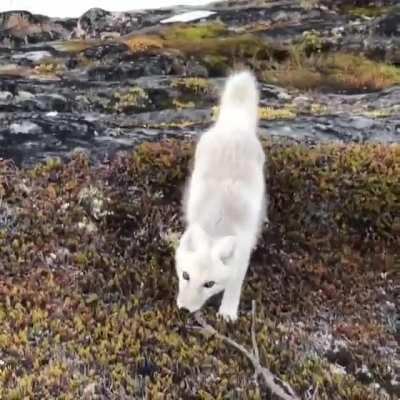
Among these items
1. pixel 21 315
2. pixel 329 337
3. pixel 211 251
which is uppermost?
pixel 211 251

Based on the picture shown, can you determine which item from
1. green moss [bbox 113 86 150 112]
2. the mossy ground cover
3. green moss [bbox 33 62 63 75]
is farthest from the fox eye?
green moss [bbox 33 62 63 75]

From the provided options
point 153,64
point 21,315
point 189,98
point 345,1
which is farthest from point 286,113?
point 345,1

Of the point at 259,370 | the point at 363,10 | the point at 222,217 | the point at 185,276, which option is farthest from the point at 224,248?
the point at 363,10

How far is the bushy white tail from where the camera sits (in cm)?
1438

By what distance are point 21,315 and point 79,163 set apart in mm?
5002

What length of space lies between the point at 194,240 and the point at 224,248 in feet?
1.59

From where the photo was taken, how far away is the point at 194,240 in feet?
35.9

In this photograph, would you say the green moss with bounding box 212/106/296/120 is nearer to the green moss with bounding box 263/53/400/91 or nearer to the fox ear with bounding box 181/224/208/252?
the green moss with bounding box 263/53/400/91

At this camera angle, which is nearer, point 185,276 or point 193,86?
point 185,276

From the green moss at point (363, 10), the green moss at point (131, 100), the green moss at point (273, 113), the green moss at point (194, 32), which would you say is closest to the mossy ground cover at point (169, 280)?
the green moss at point (273, 113)

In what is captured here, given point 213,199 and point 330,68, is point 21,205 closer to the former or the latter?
point 213,199

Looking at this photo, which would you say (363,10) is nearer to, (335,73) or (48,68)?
(335,73)

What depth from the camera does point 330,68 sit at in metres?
37.8

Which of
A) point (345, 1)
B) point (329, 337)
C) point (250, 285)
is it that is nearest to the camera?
point (329, 337)
